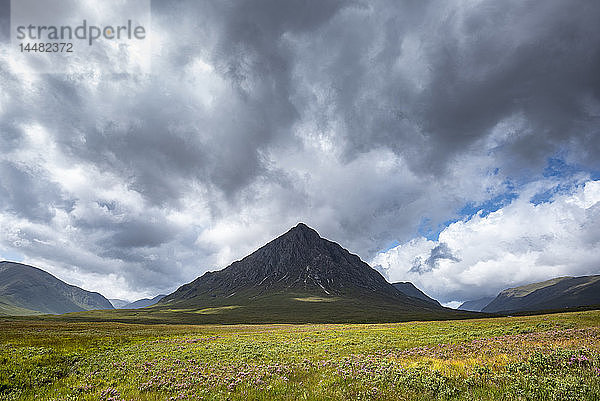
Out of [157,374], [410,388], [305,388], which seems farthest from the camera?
[157,374]

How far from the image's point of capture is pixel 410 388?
10188 millimetres

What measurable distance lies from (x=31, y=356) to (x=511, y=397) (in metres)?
27.8

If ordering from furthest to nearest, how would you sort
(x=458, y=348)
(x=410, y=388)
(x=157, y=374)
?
(x=458, y=348), (x=157, y=374), (x=410, y=388)

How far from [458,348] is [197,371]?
16.9m

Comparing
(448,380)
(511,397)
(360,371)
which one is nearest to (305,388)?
(360,371)

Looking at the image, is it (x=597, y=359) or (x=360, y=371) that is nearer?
(x=597, y=359)

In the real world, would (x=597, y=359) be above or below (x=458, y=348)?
above

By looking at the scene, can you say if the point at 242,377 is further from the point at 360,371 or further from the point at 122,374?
the point at 122,374

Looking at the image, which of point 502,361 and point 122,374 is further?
point 122,374

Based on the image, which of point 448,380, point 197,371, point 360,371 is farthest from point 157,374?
point 448,380

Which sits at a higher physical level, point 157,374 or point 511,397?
point 511,397

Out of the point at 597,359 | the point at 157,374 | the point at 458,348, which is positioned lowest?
the point at 458,348

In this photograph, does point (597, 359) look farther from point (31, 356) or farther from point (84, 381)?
point (31, 356)

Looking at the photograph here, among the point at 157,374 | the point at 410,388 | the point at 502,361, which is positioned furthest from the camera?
the point at 157,374
